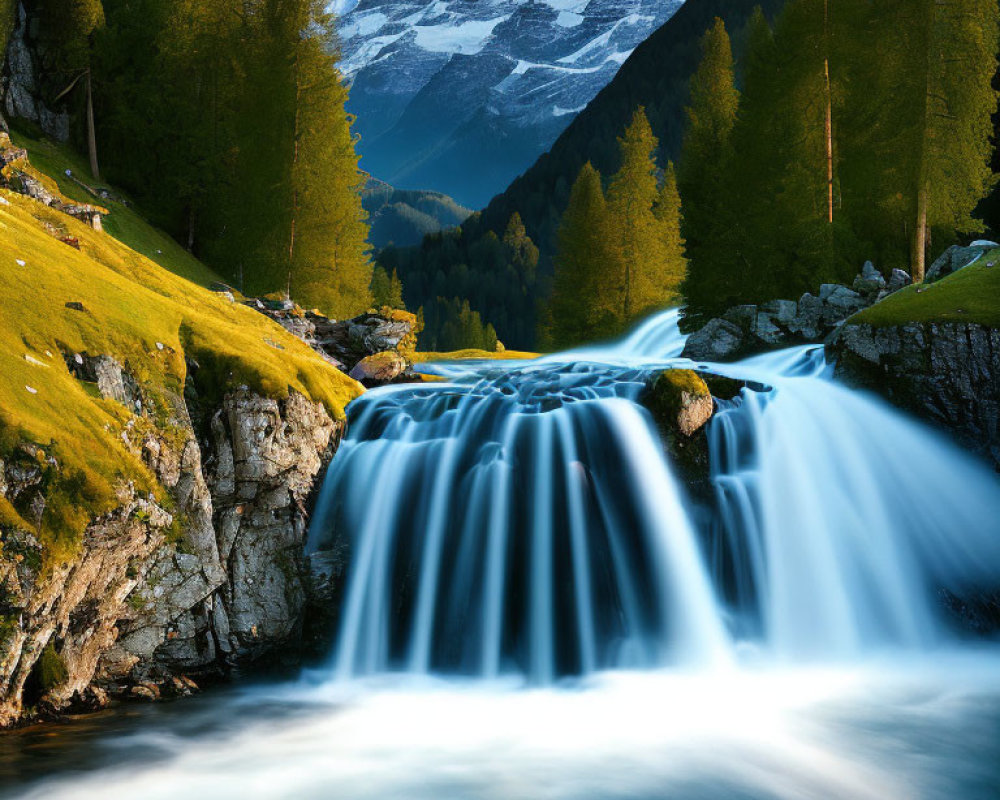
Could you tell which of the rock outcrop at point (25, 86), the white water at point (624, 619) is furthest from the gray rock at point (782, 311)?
the rock outcrop at point (25, 86)

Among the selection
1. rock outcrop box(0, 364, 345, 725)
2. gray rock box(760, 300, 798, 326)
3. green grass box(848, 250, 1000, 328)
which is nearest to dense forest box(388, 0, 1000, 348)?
gray rock box(760, 300, 798, 326)

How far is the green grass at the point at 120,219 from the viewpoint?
112ft

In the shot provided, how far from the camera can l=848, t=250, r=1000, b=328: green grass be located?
15.2 metres

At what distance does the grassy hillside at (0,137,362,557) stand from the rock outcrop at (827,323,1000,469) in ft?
38.9

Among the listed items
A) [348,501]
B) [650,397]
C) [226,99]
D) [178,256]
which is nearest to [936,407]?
[650,397]

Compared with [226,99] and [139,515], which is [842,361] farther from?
[226,99]

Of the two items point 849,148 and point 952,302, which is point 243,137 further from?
point 952,302

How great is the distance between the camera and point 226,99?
43.5 metres

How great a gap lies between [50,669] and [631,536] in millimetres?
8994

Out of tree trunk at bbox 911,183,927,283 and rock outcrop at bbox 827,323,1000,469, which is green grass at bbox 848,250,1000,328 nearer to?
rock outcrop at bbox 827,323,1000,469

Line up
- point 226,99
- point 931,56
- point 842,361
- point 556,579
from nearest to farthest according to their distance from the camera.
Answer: point 556,579 → point 842,361 → point 931,56 → point 226,99

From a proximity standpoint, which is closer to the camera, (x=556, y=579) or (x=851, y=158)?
(x=556, y=579)

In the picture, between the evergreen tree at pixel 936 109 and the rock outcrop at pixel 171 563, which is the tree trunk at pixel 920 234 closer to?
the evergreen tree at pixel 936 109

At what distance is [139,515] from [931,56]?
27.6 metres
